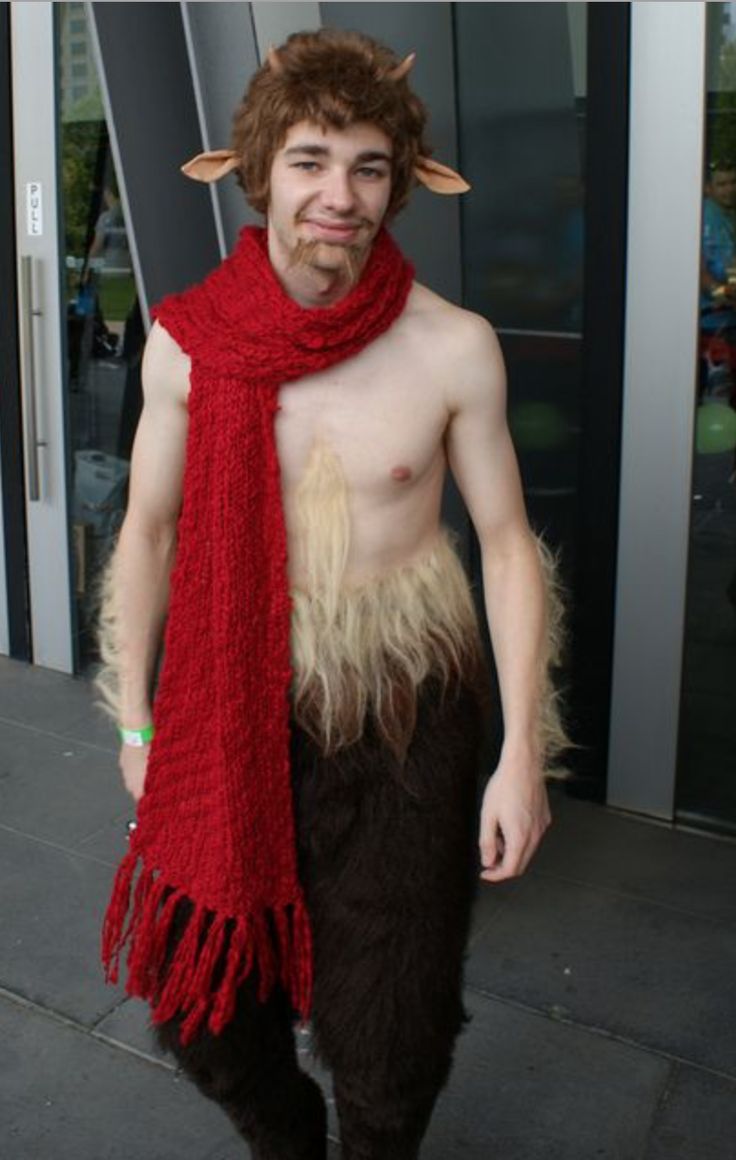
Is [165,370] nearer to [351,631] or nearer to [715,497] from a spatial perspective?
[351,631]

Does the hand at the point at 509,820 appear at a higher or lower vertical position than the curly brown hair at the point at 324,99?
lower

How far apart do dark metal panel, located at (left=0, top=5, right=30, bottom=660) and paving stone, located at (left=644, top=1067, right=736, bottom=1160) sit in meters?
3.40

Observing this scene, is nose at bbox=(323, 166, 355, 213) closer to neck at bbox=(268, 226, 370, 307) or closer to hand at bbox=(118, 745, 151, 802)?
neck at bbox=(268, 226, 370, 307)

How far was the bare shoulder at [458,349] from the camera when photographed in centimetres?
206

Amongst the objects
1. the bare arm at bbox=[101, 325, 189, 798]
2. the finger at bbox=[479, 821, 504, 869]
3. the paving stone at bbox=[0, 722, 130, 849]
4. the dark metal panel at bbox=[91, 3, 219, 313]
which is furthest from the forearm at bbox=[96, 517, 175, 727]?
the paving stone at bbox=[0, 722, 130, 849]

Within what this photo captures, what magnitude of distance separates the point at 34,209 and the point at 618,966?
3416mm

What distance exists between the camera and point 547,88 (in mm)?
3760

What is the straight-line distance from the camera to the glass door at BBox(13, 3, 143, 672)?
4820 mm

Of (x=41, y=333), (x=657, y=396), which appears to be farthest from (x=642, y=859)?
(x=41, y=333)

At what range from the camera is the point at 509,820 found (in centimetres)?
210

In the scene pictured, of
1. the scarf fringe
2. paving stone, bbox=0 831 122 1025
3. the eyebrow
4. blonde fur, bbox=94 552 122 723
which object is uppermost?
the eyebrow

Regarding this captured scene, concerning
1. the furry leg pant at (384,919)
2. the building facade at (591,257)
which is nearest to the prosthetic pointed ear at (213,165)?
the furry leg pant at (384,919)

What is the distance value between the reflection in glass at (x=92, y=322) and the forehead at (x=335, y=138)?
306cm

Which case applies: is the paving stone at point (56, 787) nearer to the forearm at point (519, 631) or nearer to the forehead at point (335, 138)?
the forearm at point (519, 631)
